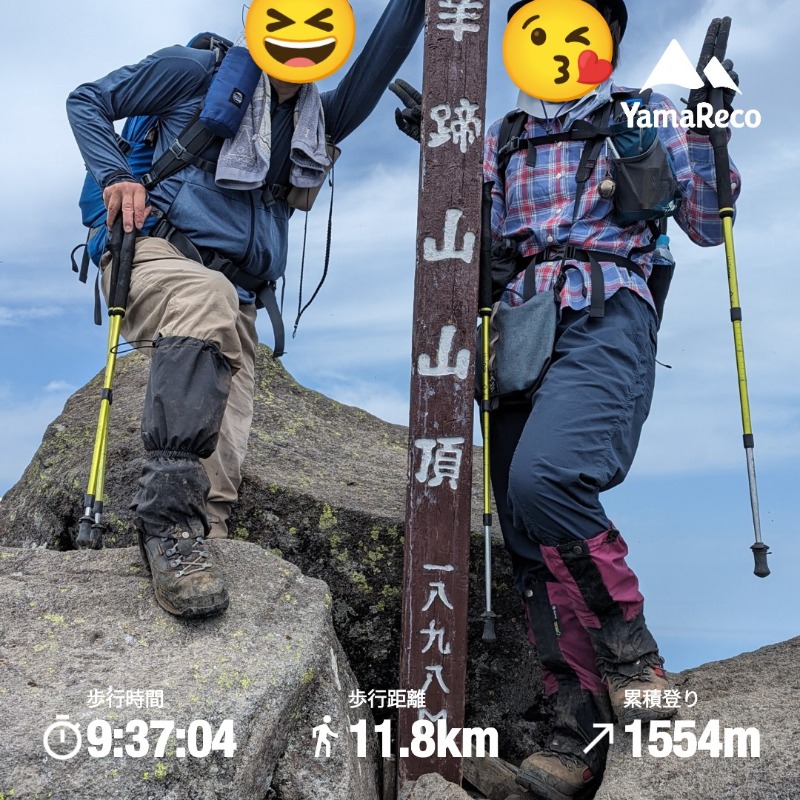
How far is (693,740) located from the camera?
5.09 metres

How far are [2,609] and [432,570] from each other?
239cm

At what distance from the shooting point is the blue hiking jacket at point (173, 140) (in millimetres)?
6059

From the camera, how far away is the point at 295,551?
274 inches

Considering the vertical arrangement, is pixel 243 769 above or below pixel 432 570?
below

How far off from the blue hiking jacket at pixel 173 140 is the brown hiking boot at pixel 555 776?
11.5ft

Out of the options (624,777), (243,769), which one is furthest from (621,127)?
(243,769)

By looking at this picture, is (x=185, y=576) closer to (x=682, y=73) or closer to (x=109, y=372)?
(x=109, y=372)

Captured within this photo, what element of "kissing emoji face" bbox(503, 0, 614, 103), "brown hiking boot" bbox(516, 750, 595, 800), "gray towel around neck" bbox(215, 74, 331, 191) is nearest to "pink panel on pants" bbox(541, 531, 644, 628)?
"brown hiking boot" bbox(516, 750, 595, 800)

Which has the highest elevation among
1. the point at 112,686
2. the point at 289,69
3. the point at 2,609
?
the point at 289,69

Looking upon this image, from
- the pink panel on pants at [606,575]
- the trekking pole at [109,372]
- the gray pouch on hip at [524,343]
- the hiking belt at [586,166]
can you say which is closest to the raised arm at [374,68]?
the hiking belt at [586,166]

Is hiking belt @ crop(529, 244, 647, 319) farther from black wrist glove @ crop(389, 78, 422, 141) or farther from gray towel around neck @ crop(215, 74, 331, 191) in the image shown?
gray towel around neck @ crop(215, 74, 331, 191)

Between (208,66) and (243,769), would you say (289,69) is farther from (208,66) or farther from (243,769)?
(243,769)

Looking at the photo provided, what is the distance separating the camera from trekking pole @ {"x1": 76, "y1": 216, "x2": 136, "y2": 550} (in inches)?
226

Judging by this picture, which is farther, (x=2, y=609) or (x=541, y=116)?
(x=541, y=116)
